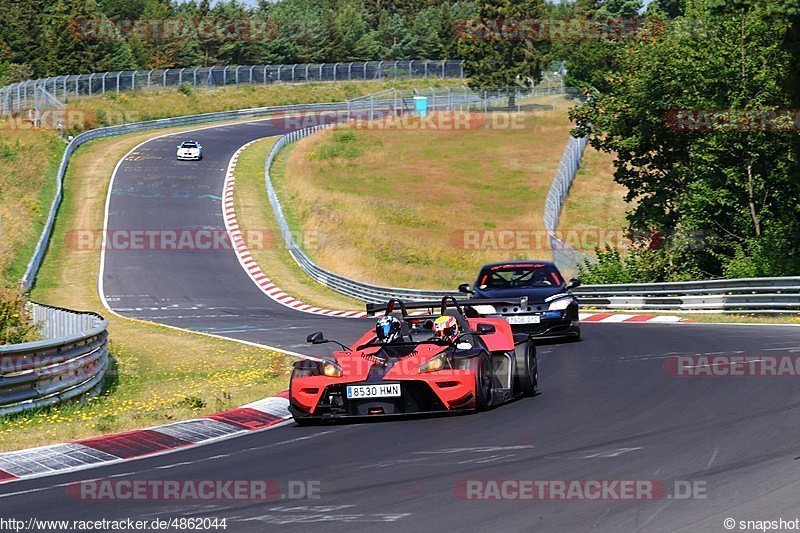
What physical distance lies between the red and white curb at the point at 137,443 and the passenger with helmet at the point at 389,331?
1.56 meters

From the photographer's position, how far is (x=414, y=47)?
136000 millimetres

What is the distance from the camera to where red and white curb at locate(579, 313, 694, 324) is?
82.5 feet

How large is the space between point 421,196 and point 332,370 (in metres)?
49.7

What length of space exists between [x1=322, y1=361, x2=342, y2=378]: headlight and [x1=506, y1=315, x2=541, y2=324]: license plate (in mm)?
7671

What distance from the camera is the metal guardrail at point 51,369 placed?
13289 mm

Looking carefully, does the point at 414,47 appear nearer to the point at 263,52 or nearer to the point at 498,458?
the point at 263,52

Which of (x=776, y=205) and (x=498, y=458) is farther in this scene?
(x=776, y=205)

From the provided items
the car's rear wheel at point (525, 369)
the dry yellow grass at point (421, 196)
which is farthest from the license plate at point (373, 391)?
the dry yellow grass at point (421, 196)

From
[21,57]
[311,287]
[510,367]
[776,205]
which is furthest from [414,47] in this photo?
[510,367]

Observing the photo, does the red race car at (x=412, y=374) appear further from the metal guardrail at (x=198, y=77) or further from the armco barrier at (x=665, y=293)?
the metal guardrail at (x=198, y=77)

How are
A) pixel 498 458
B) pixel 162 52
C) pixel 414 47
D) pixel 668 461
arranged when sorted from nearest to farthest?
pixel 668 461 → pixel 498 458 → pixel 162 52 → pixel 414 47

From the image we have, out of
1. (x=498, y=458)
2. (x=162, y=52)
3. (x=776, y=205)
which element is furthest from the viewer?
(x=162, y=52)

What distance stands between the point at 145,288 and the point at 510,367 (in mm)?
28994

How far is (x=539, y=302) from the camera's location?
19391mm
